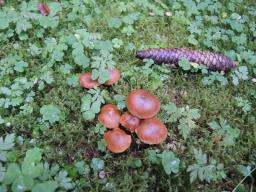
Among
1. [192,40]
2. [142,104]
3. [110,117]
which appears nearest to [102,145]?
[110,117]

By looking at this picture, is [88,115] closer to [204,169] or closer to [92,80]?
[92,80]

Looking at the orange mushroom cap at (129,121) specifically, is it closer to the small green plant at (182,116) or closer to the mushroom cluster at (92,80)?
the small green plant at (182,116)

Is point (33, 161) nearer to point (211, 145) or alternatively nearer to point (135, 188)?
point (135, 188)

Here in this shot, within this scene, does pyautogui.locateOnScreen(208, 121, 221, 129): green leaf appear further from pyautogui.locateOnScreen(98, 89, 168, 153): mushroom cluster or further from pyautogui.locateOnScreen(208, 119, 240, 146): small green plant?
Answer: pyautogui.locateOnScreen(98, 89, 168, 153): mushroom cluster

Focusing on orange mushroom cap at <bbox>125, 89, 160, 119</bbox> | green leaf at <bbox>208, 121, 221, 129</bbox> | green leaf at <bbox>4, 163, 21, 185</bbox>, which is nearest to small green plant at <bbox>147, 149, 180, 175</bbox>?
orange mushroom cap at <bbox>125, 89, 160, 119</bbox>

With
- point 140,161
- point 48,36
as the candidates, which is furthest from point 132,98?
point 48,36
